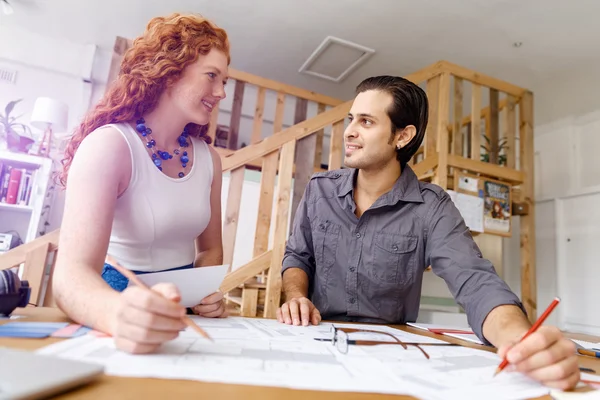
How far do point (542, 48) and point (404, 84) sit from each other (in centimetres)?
319

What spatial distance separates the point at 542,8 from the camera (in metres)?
3.26

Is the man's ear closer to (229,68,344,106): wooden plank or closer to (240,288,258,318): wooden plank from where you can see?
(240,288,258,318): wooden plank

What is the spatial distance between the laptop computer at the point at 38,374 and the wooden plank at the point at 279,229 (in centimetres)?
194

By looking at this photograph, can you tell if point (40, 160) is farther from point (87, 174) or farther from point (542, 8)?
point (542, 8)

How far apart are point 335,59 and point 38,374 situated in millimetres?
4195

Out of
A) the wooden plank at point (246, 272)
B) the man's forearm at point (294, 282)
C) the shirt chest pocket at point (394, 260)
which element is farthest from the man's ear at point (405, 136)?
the wooden plank at point (246, 272)

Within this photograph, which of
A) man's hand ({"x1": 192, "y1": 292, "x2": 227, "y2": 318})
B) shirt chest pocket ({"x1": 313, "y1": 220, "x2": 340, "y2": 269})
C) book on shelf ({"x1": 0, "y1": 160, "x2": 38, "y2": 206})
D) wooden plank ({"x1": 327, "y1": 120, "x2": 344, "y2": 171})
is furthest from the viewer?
book on shelf ({"x1": 0, "y1": 160, "x2": 38, "y2": 206})

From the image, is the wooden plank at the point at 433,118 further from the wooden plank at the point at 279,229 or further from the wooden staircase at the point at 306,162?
the wooden plank at the point at 279,229

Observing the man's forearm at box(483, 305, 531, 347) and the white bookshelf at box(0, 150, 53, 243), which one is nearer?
the man's forearm at box(483, 305, 531, 347)

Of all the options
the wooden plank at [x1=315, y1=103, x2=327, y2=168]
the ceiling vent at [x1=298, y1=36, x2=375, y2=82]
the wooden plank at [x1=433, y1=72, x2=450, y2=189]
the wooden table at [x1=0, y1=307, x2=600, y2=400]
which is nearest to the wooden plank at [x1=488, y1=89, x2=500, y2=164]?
the wooden plank at [x1=433, y1=72, x2=450, y2=189]

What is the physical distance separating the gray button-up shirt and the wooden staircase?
1.04 m

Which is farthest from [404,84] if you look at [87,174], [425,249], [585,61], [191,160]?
[585,61]

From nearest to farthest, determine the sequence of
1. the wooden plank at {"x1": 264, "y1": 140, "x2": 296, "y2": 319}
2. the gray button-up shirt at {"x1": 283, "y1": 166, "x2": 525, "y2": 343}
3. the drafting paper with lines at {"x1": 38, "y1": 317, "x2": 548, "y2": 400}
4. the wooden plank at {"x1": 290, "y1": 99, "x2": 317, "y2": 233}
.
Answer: the drafting paper with lines at {"x1": 38, "y1": 317, "x2": 548, "y2": 400}, the gray button-up shirt at {"x1": 283, "y1": 166, "x2": 525, "y2": 343}, the wooden plank at {"x1": 264, "y1": 140, "x2": 296, "y2": 319}, the wooden plank at {"x1": 290, "y1": 99, "x2": 317, "y2": 233}

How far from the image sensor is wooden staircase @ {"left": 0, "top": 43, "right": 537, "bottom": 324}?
2346 mm
